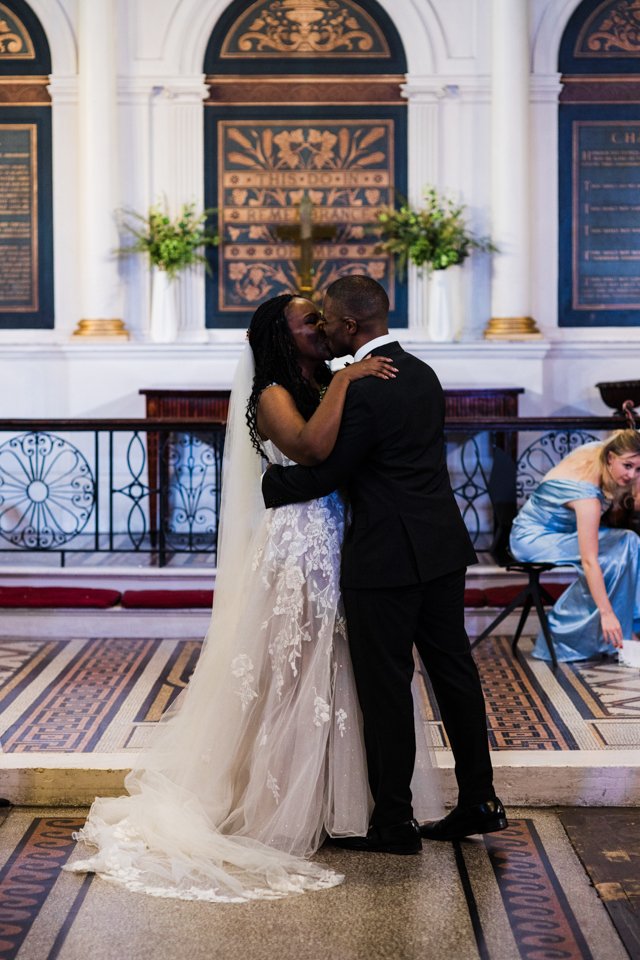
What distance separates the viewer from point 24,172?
1024 cm

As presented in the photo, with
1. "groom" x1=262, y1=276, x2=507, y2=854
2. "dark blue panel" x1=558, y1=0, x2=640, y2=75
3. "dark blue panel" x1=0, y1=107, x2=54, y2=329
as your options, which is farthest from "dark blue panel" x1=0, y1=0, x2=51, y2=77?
"groom" x1=262, y1=276, x2=507, y2=854

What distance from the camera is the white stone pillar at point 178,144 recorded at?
10.1 metres

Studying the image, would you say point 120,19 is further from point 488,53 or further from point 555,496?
point 555,496

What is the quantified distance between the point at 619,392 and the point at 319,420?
18.6ft

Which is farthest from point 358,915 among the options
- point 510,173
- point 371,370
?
point 510,173

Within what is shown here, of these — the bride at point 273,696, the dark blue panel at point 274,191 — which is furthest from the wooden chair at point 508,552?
the dark blue panel at point 274,191

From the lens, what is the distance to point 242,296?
1034 cm

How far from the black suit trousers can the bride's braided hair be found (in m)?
0.64

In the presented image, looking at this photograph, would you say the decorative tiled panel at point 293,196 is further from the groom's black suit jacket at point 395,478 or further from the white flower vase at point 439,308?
the groom's black suit jacket at point 395,478

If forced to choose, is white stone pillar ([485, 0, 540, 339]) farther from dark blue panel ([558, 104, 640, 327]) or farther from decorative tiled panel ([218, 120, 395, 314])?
decorative tiled panel ([218, 120, 395, 314])

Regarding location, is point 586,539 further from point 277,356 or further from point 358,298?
point 358,298

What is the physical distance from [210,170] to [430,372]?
6.87 meters

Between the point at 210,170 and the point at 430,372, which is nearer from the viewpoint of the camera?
the point at 430,372

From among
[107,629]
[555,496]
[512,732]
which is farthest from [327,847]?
[107,629]
